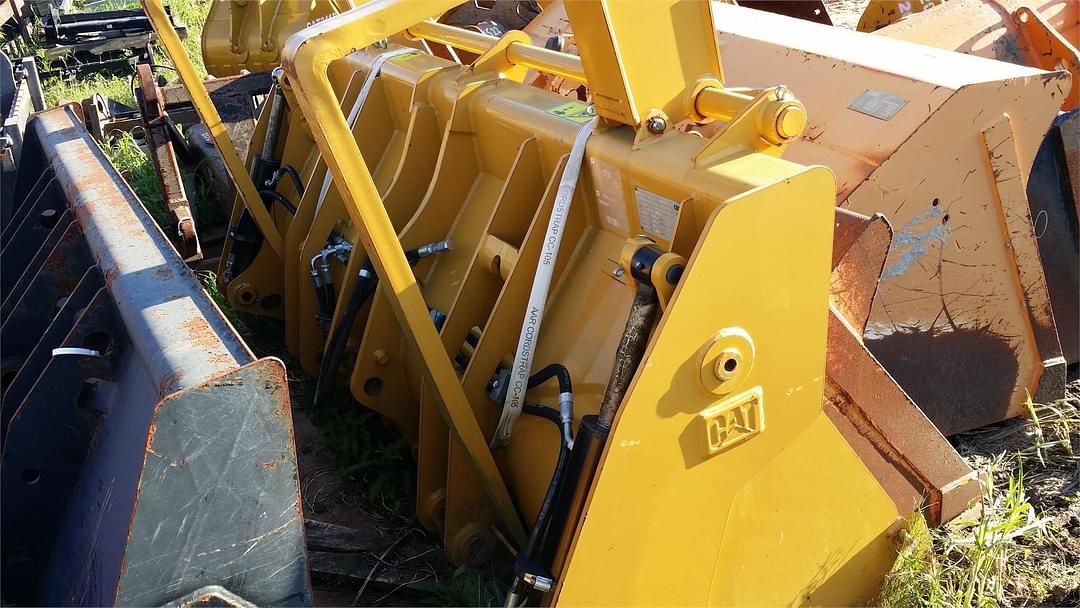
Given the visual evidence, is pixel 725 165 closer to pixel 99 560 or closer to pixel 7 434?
pixel 99 560

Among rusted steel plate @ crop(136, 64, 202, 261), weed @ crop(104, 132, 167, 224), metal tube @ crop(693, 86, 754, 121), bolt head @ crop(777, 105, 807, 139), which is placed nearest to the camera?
bolt head @ crop(777, 105, 807, 139)

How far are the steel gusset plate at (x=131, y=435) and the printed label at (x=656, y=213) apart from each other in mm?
984

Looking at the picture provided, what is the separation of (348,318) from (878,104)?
76.8 inches

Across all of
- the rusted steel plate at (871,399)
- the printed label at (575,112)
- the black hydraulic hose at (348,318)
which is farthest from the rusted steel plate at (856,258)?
the black hydraulic hose at (348,318)

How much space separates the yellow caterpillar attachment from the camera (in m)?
2.05

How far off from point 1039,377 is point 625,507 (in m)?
2.17

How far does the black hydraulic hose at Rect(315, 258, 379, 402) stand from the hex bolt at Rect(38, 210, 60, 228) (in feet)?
4.33

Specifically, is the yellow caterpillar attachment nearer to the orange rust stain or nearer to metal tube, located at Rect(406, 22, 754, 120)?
metal tube, located at Rect(406, 22, 754, 120)

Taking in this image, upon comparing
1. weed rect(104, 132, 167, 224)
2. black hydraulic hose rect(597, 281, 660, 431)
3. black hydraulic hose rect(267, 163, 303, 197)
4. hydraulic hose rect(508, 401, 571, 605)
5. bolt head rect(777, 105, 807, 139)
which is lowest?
weed rect(104, 132, 167, 224)

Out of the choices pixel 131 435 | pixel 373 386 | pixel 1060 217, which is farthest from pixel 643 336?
pixel 1060 217

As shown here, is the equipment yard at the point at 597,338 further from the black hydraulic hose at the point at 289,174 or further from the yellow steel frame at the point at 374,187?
the black hydraulic hose at the point at 289,174

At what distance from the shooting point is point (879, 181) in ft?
9.46

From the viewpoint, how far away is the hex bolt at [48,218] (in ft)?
12.4

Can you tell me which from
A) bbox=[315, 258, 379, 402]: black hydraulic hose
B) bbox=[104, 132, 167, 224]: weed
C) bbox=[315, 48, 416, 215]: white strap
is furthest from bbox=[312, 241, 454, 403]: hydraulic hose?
bbox=[104, 132, 167, 224]: weed
